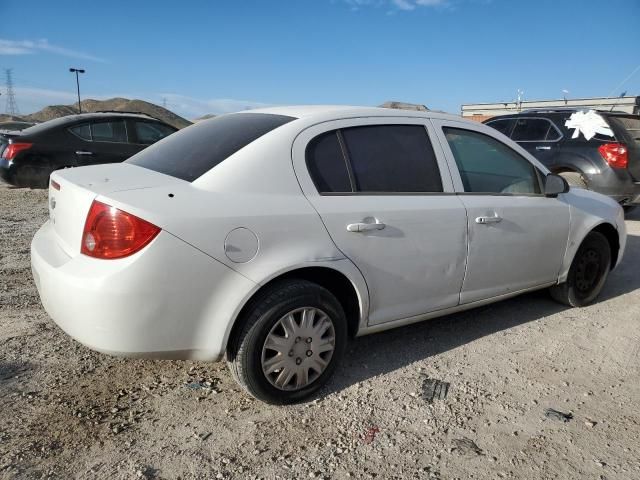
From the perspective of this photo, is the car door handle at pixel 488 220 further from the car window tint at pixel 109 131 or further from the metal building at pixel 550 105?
the metal building at pixel 550 105

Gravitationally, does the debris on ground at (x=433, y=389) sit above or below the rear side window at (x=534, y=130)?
below

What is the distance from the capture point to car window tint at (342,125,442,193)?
298cm

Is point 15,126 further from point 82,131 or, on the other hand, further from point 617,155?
point 617,155

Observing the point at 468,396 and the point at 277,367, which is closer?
the point at 277,367

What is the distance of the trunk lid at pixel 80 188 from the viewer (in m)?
2.45

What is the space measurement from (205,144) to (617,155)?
21.6ft

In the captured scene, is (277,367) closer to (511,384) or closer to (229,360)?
(229,360)

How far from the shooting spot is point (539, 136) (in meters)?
8.07

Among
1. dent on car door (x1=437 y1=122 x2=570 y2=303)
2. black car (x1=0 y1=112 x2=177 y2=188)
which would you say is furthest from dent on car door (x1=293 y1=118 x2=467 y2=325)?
black car (x1=0 y1=112 x2=177 y2=188)

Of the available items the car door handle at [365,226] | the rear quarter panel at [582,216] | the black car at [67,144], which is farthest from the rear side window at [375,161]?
the black car at [67,144]

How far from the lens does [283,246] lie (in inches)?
101

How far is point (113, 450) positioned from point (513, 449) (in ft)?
6.27

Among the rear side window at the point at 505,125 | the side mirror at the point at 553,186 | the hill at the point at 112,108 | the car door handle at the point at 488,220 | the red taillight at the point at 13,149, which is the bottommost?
the hill at the point at 112,108

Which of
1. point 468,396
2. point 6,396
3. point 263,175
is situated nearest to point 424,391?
point 468,396
